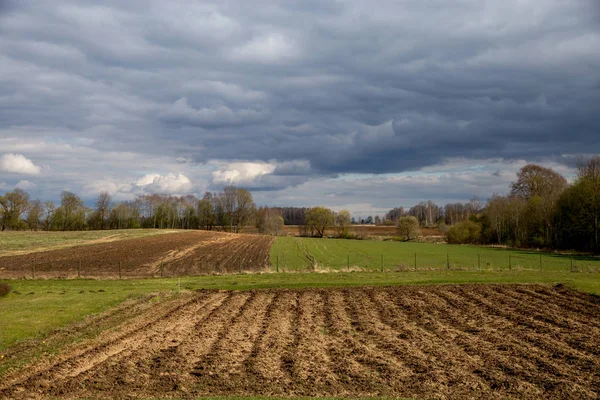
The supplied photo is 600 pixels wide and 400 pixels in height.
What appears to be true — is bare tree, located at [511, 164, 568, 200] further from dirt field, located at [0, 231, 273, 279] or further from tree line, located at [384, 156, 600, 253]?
dirt field, located at [0, 231, 273, 279]

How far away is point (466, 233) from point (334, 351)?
92.1 metres

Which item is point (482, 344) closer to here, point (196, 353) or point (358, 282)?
point (196, 353)

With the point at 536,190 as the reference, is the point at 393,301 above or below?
below

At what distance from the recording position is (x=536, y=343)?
50.3 ft

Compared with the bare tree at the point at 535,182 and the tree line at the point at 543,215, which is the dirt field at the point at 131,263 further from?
the bare tree at the point at 535,182

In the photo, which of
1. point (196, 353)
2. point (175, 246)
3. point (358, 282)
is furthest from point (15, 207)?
point (196, 353)

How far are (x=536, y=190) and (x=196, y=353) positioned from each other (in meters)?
97.0

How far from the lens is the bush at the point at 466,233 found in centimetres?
9900

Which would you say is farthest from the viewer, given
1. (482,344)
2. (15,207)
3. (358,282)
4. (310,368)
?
(15,207)

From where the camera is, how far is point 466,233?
327 feet

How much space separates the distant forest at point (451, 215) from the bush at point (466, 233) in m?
0.21

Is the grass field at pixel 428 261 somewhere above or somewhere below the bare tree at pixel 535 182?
below

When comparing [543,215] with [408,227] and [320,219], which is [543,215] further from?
[320,219]

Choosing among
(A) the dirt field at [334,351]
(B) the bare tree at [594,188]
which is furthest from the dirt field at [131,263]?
(B) the bare tree at [594,188]
